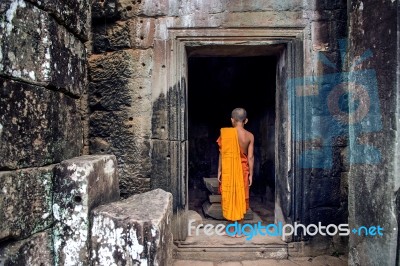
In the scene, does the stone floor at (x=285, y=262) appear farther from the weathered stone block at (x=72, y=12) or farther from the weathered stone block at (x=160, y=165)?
the weathered stone block at (x=72, y=12)

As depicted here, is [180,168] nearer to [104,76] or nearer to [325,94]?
[104,76]

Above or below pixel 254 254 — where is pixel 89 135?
above

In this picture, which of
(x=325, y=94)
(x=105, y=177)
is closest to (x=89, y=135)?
(x=105, y=177)

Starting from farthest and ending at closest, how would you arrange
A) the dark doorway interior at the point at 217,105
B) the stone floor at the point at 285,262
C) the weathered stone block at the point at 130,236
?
the dark doorway interior at the point at 217,105 → the stone floor at the point at 285,262 → the weathered stone block at the point at 130,236

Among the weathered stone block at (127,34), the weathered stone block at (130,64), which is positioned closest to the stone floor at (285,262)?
the weathered stone block at (130,64)

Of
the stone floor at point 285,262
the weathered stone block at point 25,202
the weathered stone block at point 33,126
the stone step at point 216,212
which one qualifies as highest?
the weathered stone block at point 33,126

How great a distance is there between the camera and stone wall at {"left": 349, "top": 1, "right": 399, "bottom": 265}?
2043mm

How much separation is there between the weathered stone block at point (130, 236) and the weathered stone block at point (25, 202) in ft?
0.83

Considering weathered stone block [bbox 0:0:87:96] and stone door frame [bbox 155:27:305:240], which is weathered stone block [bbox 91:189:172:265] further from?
stone door frame [bbox 155:27:305:240]

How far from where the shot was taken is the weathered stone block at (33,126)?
119 cm

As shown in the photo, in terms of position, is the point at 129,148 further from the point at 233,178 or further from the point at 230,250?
the point at 230,250

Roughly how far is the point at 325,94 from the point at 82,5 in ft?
8.46

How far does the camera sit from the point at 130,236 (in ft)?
4.45

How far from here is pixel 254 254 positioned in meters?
3.16
